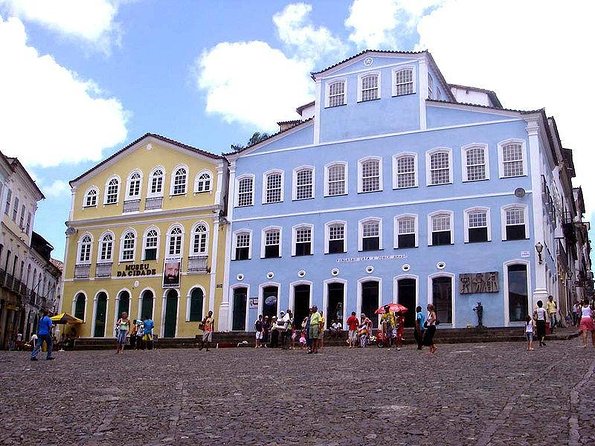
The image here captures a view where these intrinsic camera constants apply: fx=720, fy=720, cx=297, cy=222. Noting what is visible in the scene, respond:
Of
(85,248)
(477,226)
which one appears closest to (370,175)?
(477,226)

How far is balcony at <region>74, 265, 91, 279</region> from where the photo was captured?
1703 inches

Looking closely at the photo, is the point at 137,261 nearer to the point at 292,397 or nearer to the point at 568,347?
the point at 568,347

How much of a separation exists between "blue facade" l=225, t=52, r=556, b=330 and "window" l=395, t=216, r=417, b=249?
2.4 inches

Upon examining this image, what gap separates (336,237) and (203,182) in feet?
30.1

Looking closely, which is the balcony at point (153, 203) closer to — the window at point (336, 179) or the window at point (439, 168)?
the window at point (336, 179)

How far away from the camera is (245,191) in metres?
39.9

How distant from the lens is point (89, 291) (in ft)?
141

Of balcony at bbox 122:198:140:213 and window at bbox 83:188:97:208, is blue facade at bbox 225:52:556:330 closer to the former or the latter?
balcony at bbox 122:198:140:213

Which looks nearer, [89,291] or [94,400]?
[94,400]

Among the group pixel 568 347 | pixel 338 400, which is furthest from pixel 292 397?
pixel 568 347

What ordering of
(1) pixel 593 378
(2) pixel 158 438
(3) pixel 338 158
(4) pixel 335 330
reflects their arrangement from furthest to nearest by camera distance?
1. (3) pixel 338 158
2. (4) pixel 335 330
3. (1) pixel 593 378
4. (2) pixel 158 438

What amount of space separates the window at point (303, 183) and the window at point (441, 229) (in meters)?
6.97

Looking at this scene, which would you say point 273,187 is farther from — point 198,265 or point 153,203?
point 153,203

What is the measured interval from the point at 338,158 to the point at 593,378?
25470 mm
